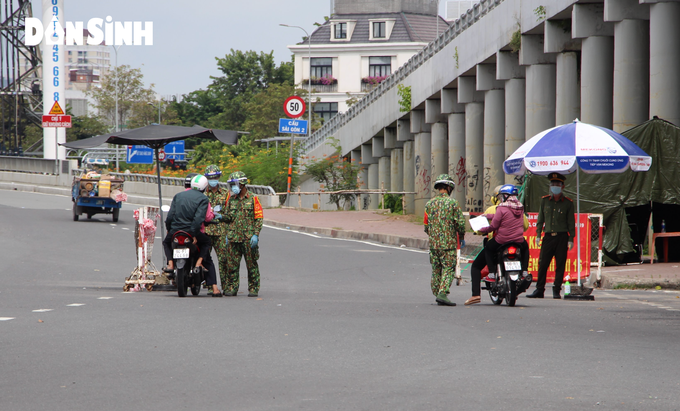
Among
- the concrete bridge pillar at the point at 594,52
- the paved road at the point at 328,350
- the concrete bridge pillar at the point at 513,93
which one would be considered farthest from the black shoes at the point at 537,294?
the concrete bridge pillar at the point at 513,93

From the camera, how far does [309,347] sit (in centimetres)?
720

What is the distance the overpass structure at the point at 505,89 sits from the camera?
18.9 m

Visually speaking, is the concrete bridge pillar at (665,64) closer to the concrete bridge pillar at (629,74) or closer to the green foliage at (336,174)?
the concrete bridge pillar at (629,74)

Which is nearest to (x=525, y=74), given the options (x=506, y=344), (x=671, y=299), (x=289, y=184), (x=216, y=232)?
(x=289, y=184)

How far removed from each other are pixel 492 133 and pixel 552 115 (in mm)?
3685

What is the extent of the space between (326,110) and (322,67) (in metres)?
3.80

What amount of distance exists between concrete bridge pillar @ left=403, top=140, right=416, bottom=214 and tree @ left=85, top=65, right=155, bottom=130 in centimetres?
4514

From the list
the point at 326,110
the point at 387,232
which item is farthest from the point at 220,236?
the point at 326,110

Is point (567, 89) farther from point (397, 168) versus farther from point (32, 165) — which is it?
point (32, 165)

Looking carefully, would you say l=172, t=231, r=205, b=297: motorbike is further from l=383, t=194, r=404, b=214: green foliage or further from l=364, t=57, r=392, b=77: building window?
l=364, t=57, r=392, b=77: building window

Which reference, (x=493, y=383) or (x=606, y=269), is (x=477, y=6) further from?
(x=493, y=383)

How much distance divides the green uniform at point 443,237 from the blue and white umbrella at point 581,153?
1.73 meters

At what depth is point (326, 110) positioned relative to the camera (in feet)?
236

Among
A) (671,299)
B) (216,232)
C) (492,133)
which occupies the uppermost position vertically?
(492,133)
